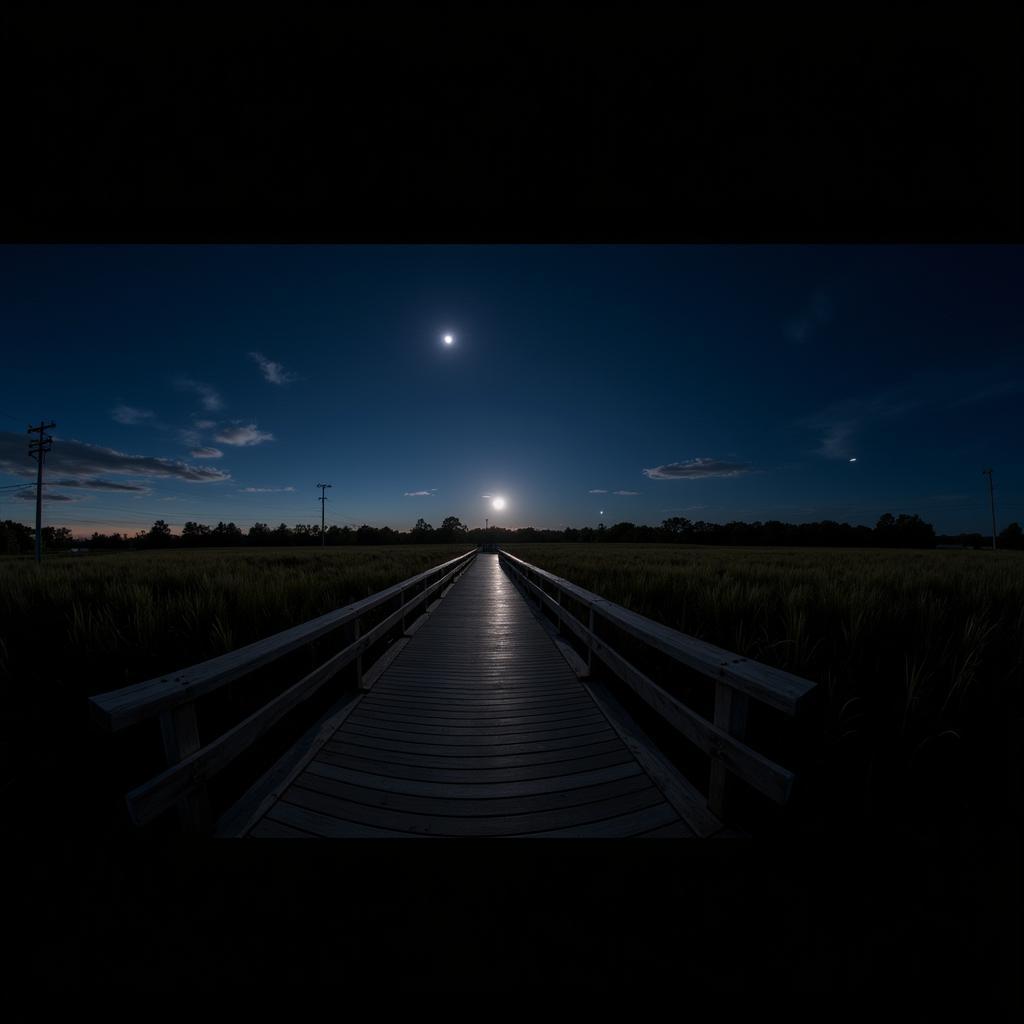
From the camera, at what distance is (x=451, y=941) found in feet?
3.99

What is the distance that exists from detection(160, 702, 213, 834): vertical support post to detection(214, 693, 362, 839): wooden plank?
0.24m

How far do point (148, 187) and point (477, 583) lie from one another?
1197 cm

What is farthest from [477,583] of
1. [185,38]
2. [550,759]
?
[185,38]

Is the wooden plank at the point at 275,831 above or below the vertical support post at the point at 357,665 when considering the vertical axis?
below

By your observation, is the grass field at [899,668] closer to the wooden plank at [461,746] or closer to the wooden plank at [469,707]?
the wooden plank at [461,746]

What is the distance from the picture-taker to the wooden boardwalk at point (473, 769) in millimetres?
2080

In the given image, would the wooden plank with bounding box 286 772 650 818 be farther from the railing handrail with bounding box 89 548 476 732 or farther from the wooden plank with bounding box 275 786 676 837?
the railing handrail with bounding box 89 548 476 732

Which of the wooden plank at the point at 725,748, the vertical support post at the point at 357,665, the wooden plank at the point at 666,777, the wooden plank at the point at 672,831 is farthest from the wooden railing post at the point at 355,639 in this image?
the wooden plank at the point at 672,831

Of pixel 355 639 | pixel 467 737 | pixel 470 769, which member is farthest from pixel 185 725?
pixel 355 639

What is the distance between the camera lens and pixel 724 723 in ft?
6.23

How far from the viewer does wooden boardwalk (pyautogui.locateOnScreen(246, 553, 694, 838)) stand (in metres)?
2.08

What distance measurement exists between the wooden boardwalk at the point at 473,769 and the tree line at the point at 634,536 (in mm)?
63221

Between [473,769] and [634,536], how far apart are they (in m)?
79.5

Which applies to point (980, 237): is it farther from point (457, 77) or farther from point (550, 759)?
point (550, 759)
